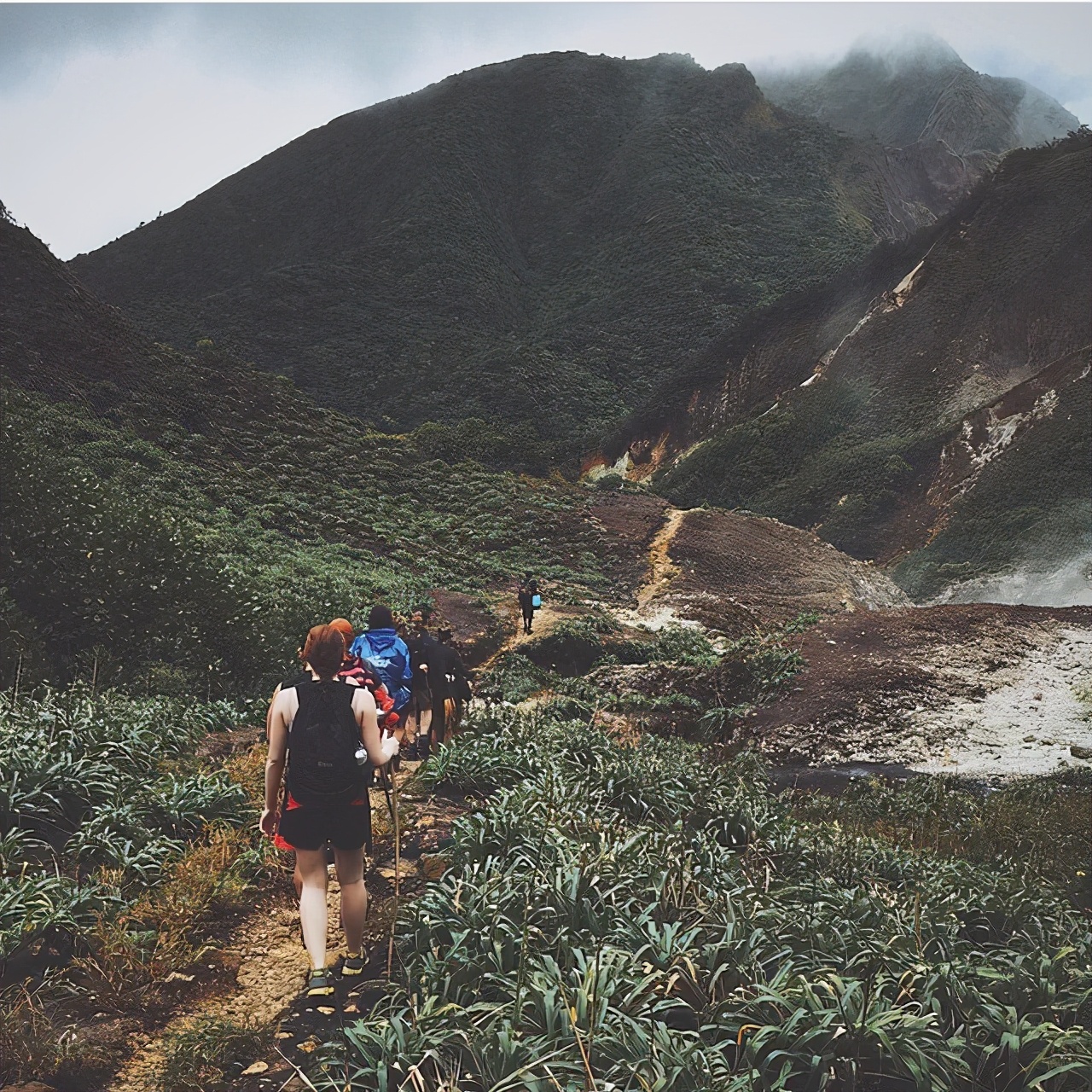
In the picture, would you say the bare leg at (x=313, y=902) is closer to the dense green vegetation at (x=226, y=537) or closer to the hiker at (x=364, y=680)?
the hiker at (x=364, y=680)

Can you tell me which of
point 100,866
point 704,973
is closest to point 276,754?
point 100,866

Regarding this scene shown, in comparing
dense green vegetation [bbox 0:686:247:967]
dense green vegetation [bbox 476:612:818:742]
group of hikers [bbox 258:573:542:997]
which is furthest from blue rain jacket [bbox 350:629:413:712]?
dense green vegetation [bbox 476:612:818:742]

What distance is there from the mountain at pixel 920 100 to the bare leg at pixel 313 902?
381 ft

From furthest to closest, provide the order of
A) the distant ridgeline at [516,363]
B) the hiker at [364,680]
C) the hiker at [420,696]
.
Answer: the distant ridgeline at [516,363] < the hiker at [420,696] < the hiker at [364,680]

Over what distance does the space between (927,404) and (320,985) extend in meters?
39.3

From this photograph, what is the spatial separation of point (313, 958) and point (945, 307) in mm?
42489

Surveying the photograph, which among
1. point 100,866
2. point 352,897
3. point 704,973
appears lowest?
point 704,973

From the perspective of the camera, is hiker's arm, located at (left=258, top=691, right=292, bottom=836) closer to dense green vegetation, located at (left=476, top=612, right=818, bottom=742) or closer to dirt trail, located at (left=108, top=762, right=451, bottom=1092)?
dirt trail, located at (left=108, top=762, right=451, bottom=1092)

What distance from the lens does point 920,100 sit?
111312 mm

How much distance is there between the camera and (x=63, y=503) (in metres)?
9.04

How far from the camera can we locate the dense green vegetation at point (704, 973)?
283 centimetres

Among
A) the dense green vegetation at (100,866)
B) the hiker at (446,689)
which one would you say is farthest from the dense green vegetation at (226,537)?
the hiker at (446,689)

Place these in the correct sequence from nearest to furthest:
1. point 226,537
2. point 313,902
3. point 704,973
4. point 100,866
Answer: point 704,973 < point 313,902 < point 100,866 < point 226,537

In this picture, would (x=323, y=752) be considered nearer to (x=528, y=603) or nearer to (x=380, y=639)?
(x=380, y=639)
